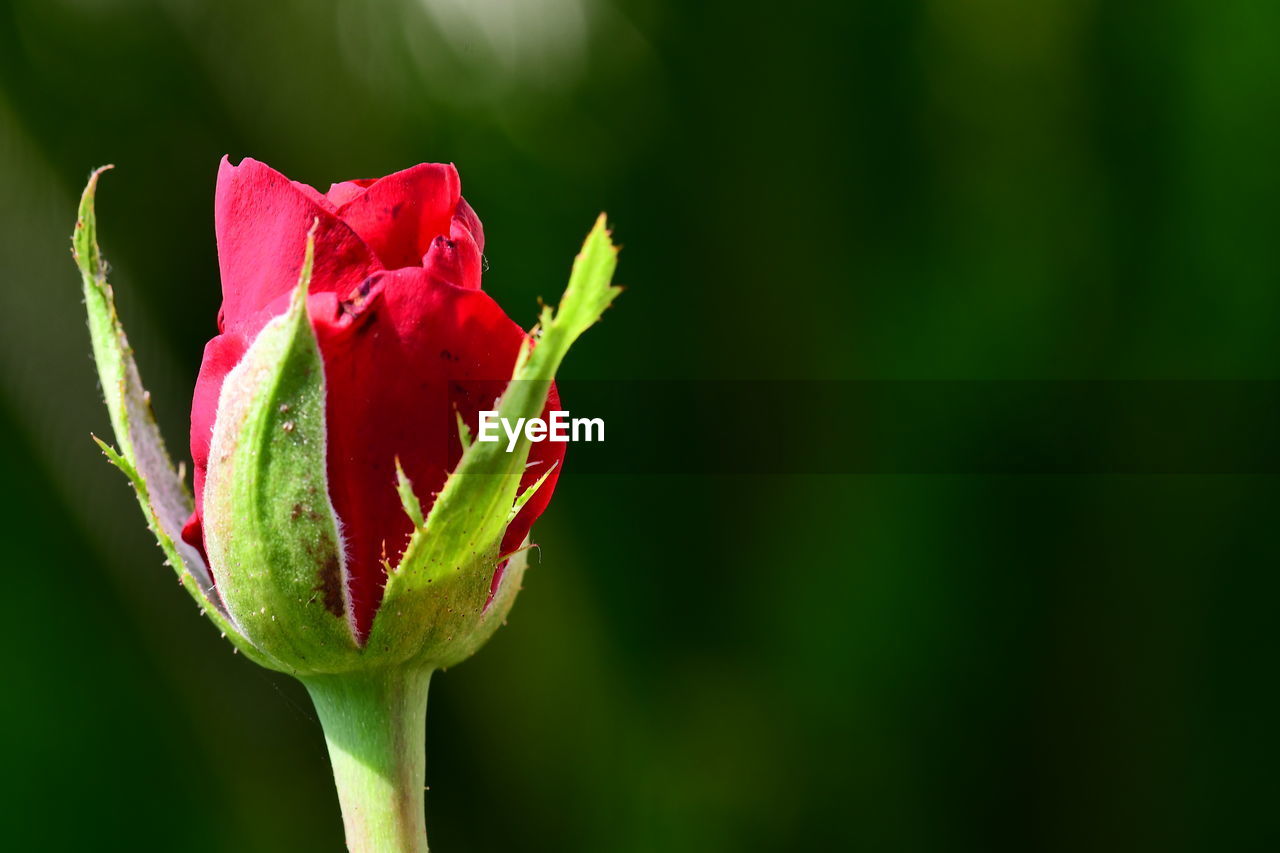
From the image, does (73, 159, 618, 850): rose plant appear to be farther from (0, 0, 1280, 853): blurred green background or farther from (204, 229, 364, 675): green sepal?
(0, 0, 1280, 853): blurred green background

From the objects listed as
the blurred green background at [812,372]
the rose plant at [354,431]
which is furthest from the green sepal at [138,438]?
the blurred green background at [812,372]

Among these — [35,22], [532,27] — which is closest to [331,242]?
[532,27]

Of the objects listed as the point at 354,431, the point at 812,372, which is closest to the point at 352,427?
the point at 354,431

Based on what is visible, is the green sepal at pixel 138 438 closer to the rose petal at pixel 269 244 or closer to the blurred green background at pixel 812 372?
the rose petal at pixel 269 244

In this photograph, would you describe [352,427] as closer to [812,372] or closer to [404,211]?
[404,211]

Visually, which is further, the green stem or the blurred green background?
the blurred green background

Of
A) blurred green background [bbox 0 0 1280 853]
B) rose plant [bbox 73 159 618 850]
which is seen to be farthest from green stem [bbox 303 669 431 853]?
blurred green background [bbox 0 0 1280 853]
